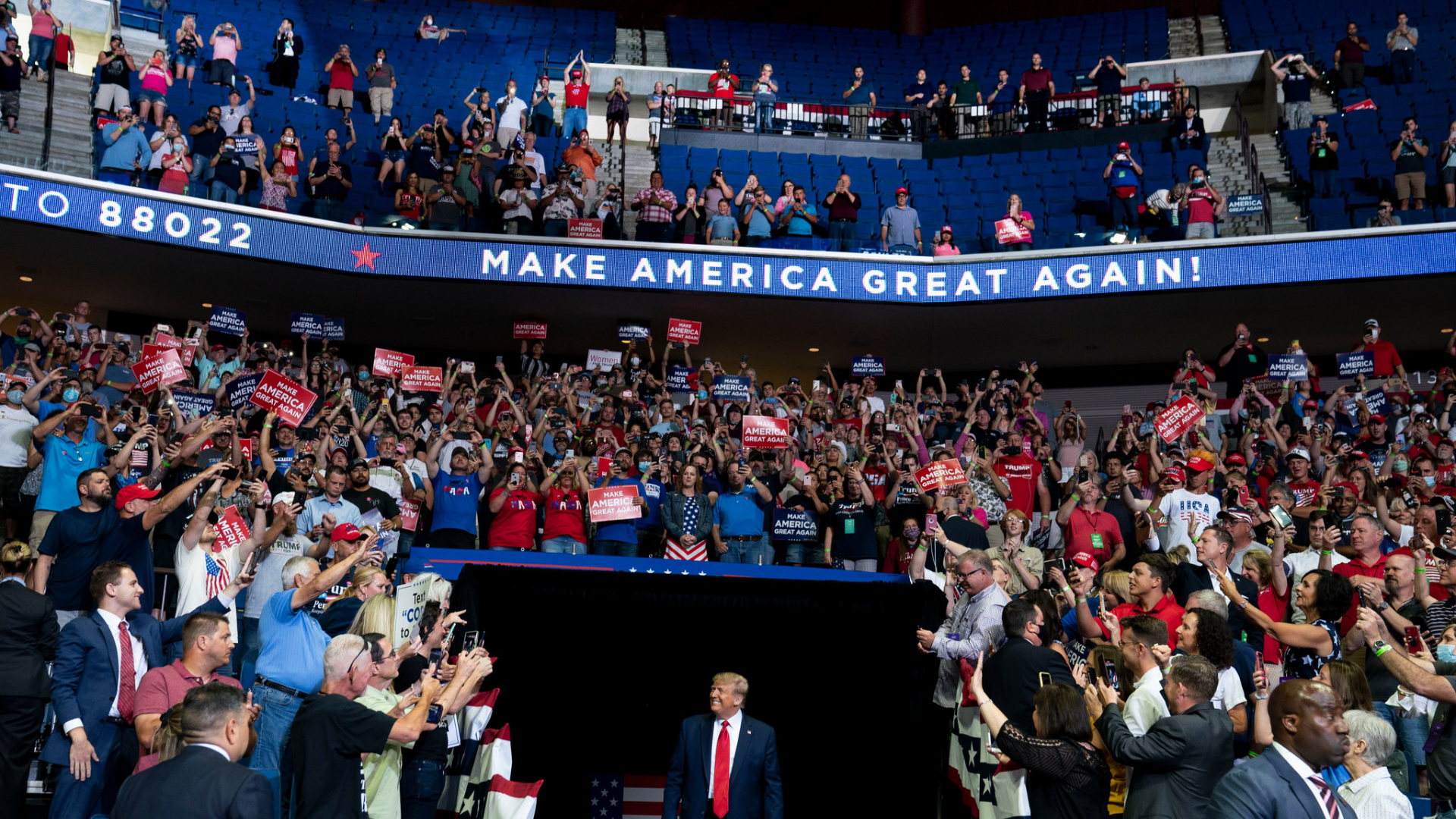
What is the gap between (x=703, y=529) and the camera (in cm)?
1102

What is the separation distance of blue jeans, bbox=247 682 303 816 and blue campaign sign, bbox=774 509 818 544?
576cm

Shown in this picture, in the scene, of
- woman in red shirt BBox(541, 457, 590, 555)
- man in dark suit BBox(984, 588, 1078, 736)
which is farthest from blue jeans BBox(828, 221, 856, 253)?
man in dark suit BBox(984, 588, 1078, 736)

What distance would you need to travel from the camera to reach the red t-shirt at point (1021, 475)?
12.5m

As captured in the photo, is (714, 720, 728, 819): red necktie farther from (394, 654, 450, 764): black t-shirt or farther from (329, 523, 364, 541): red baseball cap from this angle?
(329, 523, 364, 541): red baseball cap

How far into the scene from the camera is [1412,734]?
236 inches

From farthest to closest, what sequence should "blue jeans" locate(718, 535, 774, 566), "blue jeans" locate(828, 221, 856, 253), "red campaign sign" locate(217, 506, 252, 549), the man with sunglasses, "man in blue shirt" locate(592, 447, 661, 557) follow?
1. "blue jeans" locate(828, 221, 856, 253)
2. "blue jeans" locate(718, 535, 774, 566)
3. "man in blue shirt" locate(592, 447, 661, 557)
4. "red campaign sign" locate(217, 506, 252, 549)
5. the man with sunglasses

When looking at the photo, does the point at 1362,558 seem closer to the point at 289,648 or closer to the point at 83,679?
the point at 289,648

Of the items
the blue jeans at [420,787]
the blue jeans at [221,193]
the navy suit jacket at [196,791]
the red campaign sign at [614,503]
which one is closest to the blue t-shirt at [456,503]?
the red campaign sign at [614,503]

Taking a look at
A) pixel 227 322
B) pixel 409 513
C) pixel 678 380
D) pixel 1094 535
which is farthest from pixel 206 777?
pixel 678 380

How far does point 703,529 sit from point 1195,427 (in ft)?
17.9

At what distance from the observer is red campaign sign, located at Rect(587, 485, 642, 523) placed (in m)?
10.5

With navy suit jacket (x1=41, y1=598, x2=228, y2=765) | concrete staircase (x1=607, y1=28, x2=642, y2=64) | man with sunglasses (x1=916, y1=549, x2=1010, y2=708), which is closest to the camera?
navy suit jacket (x1=41, y1=598, x2=228, y2=765)

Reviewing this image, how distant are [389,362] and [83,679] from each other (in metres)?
8.31

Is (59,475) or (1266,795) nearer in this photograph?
(1266,795)
